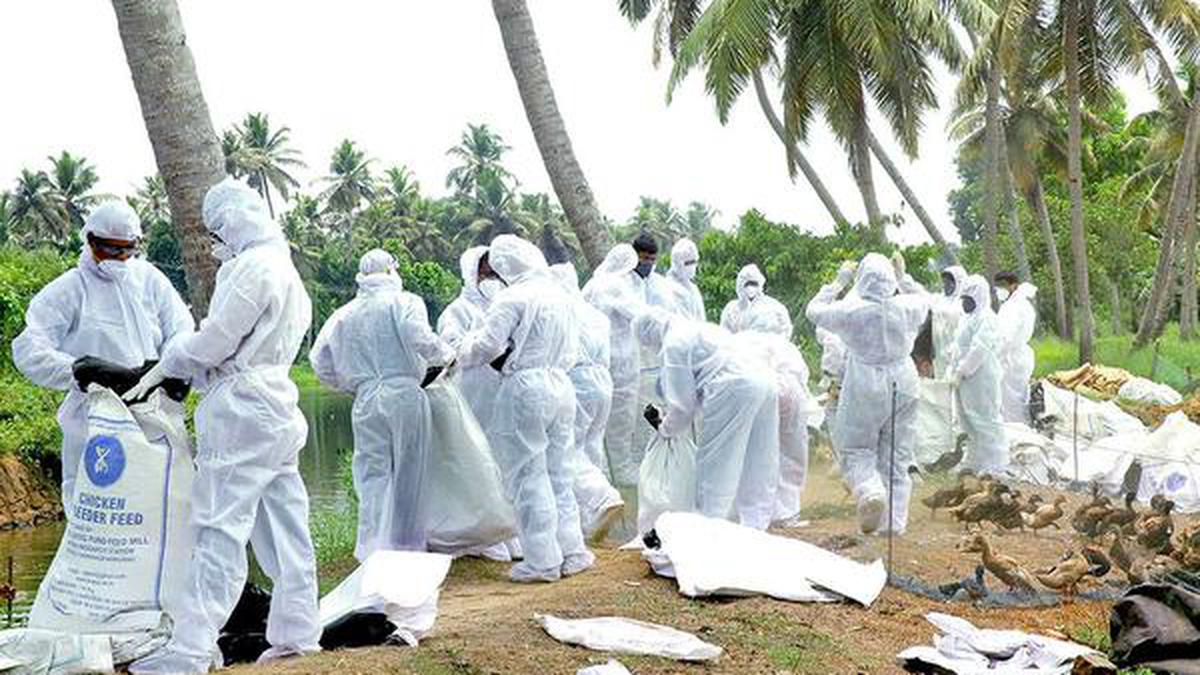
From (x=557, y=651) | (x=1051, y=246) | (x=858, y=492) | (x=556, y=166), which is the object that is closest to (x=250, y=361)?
(x=557, y=651)

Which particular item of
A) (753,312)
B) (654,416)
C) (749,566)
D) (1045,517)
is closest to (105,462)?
(749,566)

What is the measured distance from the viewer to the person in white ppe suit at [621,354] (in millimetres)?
12039

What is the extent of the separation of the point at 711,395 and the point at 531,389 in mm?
1397

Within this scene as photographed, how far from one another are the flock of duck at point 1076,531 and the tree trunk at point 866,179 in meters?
17.7

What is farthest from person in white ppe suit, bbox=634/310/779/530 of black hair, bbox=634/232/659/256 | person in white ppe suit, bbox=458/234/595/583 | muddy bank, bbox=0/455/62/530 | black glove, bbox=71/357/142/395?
muddy bank, bbox=0/455/62/530

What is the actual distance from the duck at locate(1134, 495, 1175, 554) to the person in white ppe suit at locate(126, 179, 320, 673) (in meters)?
5.27

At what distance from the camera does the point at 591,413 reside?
10680 mm

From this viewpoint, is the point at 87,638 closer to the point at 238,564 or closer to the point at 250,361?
the point at 238,564

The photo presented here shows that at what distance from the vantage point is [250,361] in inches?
251

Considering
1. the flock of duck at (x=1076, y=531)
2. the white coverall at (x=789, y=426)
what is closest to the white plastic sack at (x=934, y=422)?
the flock of duck at (x=1076, y=531)

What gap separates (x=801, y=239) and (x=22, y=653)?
24383mm

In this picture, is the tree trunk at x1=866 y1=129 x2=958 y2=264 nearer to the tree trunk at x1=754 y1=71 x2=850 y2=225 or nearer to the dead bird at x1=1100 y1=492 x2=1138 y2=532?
the tree trunk at x1=754 y1=71 x2=850 y2=225

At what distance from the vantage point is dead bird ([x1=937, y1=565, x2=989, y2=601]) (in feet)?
A: 29.2

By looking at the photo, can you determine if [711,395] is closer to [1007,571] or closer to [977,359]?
[1007,571]
